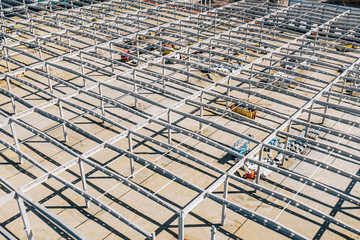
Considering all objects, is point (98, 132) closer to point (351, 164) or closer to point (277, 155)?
point (277, 155)

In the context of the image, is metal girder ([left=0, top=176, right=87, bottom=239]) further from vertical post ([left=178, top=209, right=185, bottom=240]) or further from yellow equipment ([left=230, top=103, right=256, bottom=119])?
yellow equipment ([left=230, top=103, right=256, bottom=119])

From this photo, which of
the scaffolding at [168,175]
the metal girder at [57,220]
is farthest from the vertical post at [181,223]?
the metal girder at [57,220]

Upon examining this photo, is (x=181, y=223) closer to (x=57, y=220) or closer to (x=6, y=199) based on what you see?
(x=57, y=220)

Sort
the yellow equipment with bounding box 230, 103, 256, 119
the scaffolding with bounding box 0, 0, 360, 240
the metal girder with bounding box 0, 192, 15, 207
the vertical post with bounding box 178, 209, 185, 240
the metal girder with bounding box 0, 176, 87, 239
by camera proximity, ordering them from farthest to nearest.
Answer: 1. the yellow equipment with bounding box 230, 103, 256, 119
2. the scaffolding with bounding box 0, 0, 360, 240
3. the vertical post with bounding box 178, 209, 185, 240
4. the metal girder with bounding box 0, 192, 15, 207
5. the metal girder with bounding box 0, 176, 87, 239

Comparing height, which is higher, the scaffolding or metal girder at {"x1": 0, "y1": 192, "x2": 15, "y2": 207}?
metal girder at {"x1": 0, "y1": 192, "x2": 15, "y2": 207}

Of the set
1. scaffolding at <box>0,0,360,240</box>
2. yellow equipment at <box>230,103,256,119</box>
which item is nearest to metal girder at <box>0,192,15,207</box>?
scaffolding at <box>0,0,360,240</box>

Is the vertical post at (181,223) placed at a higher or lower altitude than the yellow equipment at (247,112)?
higher

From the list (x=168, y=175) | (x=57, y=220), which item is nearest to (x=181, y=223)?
(x=168, y=175)

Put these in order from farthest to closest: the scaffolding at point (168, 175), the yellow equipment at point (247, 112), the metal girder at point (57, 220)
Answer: the yellow equipment at point (247, 112)
the scaffolding at point (168, 175)
the metal girder at point (57, 220)

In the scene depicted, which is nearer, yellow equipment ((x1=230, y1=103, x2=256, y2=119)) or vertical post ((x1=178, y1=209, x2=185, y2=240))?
vertical post ((x1=178, y1=209, x2=185, y2=240))

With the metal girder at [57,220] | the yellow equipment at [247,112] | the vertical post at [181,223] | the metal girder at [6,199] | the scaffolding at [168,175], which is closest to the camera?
the metal girder at [57,220]

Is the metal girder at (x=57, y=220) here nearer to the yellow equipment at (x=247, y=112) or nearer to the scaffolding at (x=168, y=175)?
the scaffolding at (x=168, y=175)
